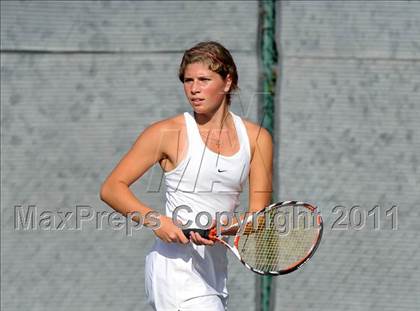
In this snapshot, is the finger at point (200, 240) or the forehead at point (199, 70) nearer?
the finger at point (200, 240)

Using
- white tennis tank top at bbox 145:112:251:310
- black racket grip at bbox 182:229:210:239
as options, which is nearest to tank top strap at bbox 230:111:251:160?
white tennis tank top at bbox 145:112:251:310

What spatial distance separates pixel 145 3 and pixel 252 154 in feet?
5.48

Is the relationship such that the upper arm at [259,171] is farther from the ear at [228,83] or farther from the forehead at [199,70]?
the forehead at [199,70]

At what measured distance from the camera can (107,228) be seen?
5090 mm

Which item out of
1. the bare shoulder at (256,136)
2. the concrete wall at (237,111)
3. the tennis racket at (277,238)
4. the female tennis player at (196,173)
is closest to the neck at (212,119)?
the female tennis player at (196,173)

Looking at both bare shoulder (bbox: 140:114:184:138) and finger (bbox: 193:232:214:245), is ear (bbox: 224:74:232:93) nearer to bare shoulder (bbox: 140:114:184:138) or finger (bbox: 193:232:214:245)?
bare shoulder (bbox: 140:114:184:138)

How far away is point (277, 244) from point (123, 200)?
67 centimetres

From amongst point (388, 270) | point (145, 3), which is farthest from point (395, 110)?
point (145, 3)

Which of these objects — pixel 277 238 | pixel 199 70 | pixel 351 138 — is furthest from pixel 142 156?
pixel 351 138

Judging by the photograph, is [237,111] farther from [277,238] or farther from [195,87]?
[195,87]

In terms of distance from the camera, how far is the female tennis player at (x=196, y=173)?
354 centimetres

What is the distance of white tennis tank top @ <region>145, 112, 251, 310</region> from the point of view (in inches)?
139

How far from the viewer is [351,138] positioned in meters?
5.05

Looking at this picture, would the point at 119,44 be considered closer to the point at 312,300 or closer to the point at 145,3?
the point at 145,3
